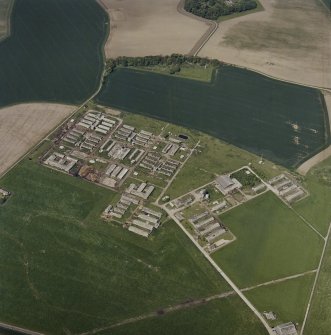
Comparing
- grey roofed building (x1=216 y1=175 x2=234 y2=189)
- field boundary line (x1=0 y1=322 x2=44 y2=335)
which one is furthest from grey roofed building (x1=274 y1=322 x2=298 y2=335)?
field boundary line (x1=0 y1=322 x2=44 y2=335)

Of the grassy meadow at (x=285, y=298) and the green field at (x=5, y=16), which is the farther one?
the green field at (x=5, y=16)

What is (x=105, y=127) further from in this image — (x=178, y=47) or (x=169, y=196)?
(x=178, y=47)

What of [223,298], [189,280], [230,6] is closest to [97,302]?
[189,280]

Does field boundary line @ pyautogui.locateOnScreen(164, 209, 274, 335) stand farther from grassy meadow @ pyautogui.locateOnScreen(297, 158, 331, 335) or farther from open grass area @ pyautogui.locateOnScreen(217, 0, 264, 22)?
open grass area @ pyautogui.locateOnScreen(217, 0, 264, 22)

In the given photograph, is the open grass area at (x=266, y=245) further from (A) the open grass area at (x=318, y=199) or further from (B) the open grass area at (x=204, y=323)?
(B) the open grass area at (x=204, y=323)

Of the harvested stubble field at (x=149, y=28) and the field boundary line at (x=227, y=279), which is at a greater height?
the harvested stubble field at (x=149, y=28)

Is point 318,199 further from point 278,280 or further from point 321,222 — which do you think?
point 278,280

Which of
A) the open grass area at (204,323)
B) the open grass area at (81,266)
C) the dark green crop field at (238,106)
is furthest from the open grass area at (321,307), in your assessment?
the dark green crop field at (238,106)
